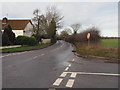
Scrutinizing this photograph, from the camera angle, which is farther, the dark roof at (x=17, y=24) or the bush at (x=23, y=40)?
the dark roof at (x=17, y=24)

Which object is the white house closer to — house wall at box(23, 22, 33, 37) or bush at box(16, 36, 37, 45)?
house wall at box(23, 22, 33, 37)

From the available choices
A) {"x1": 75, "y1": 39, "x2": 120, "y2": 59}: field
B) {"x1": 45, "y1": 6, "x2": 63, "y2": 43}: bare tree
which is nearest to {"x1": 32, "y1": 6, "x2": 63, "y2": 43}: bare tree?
{"x1": 45, "y1": 6, "x2": 63, "y2": 43}: bare tree

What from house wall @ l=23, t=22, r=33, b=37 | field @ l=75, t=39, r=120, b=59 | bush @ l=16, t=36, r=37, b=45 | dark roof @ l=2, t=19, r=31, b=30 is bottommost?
field @ l=75, t=39, r=120, b=59

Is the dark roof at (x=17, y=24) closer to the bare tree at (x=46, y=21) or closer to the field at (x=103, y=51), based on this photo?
the bare tree at (x=46, y=21)

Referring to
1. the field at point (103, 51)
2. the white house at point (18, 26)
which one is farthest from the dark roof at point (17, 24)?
the field at point (103, 51)

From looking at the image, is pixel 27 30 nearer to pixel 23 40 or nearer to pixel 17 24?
pixel 17 24

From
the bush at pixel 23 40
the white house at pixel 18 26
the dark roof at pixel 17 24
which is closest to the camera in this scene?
the bush at pixel 23 40

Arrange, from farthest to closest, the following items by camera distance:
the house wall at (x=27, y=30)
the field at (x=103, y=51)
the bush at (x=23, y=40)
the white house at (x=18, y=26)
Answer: the house wall at (x=27, y=30) < the white house at (x=18, y=26) < the bush at (x=23, y=40) < the field at (x=103, y=51)

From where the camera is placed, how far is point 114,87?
4035 millimetres

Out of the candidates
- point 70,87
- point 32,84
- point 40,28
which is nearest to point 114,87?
point 70,87

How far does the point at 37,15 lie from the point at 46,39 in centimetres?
1347

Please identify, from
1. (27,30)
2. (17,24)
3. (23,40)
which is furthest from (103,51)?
(17,24)

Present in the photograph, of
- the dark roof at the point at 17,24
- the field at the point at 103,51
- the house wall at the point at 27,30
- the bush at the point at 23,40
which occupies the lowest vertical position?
the field at the point at 103,51

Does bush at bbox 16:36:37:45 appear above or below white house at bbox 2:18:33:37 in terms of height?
below
